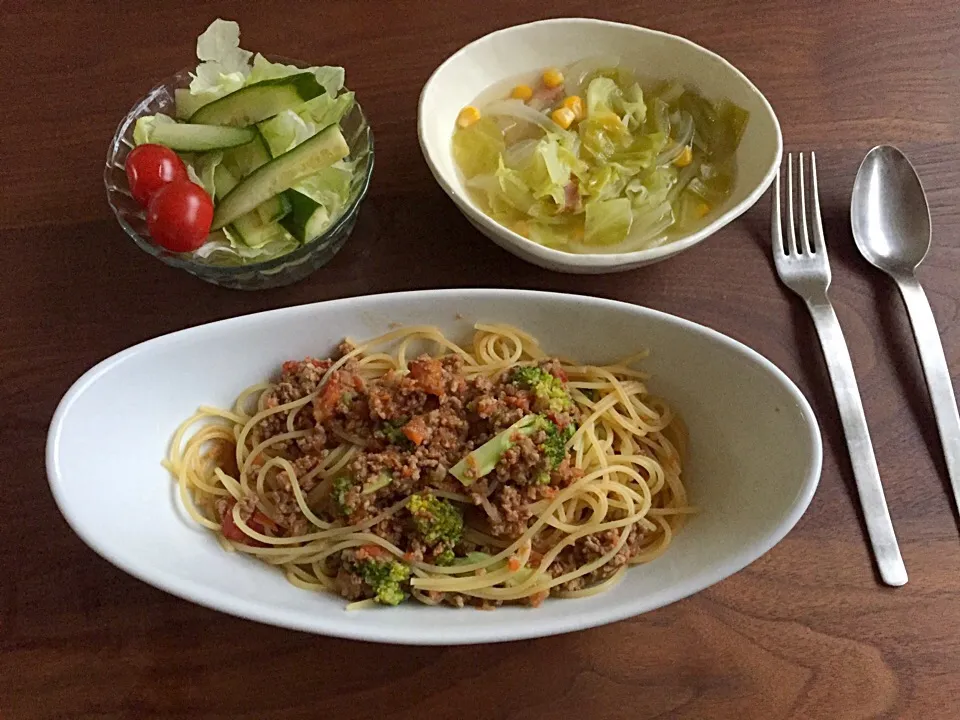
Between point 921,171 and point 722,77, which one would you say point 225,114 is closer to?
point 722,77

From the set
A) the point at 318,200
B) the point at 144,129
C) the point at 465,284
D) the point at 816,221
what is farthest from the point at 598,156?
the point at 144,129

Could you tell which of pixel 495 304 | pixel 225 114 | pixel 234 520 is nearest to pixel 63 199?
pixel 225 114

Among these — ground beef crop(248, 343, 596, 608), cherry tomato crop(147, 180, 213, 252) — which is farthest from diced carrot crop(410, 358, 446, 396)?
cherry tomato crop(147, 180, 213, 252)

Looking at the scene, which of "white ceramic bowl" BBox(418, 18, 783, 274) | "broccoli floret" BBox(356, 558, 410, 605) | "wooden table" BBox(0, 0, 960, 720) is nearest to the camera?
"broccoli floret" BBox(356, 558, 410, 605)

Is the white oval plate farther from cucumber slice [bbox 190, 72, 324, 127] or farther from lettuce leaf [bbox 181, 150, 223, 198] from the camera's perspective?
cucumber slice [bbox 190, 72, 324, 127]

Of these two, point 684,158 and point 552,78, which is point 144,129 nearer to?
point 552,78

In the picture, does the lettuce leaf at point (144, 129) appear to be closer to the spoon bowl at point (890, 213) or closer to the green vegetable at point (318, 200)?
the green vegetable at point (318, 200)
